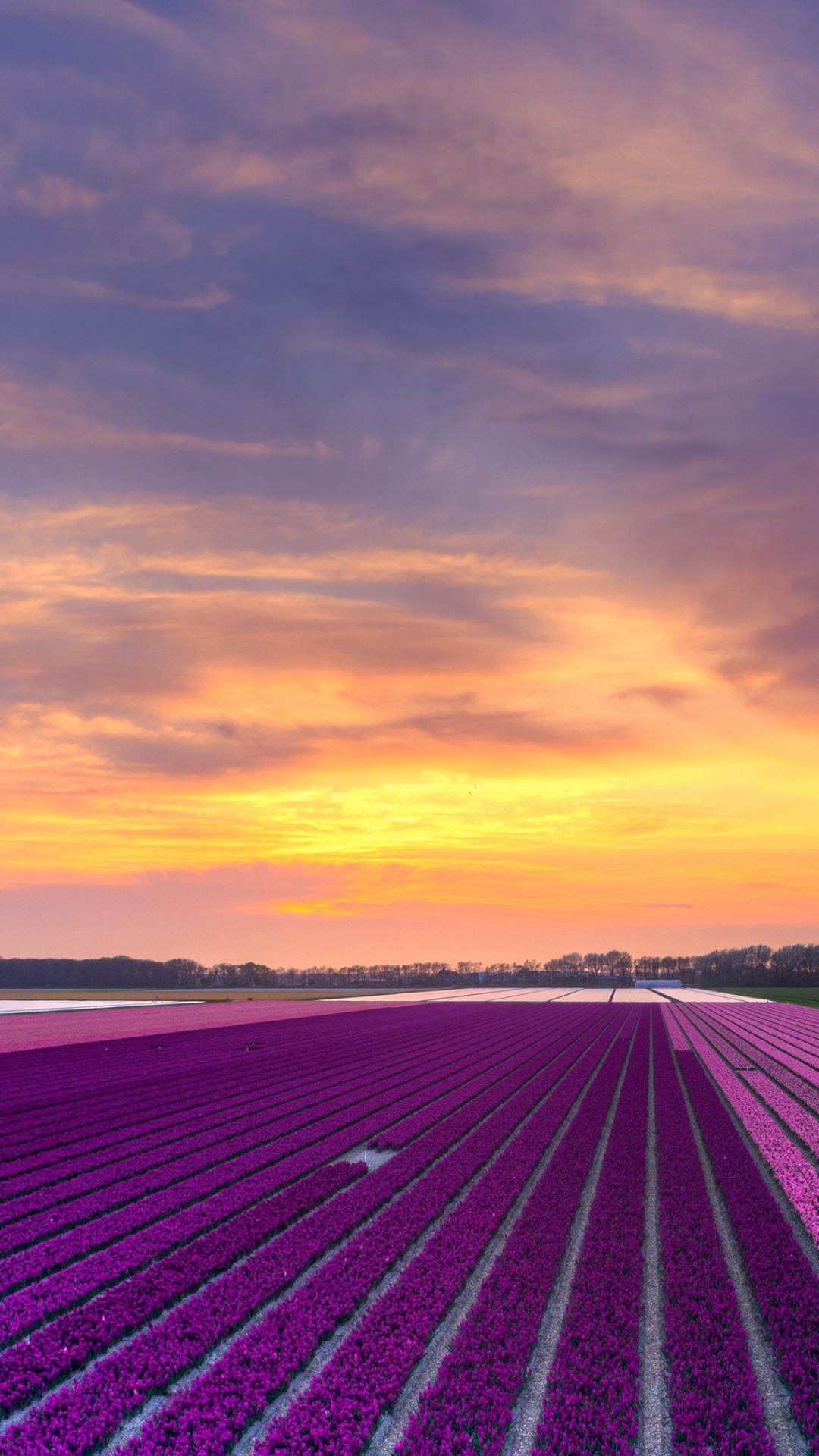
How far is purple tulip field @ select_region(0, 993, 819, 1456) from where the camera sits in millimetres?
7422

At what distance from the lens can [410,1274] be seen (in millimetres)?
10508

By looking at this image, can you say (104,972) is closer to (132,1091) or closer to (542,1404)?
(132,1091)

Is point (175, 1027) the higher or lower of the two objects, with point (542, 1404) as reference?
lower

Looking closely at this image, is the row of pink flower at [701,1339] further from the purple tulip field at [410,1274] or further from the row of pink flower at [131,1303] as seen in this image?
the row of pink flower at [131,1303]

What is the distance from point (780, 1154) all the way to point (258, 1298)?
11.1m

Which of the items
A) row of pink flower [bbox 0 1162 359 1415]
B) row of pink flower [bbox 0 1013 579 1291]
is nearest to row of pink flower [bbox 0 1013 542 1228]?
row of pink flower [bbox 0 1013 579 1291]

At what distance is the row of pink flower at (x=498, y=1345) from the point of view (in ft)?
23.4

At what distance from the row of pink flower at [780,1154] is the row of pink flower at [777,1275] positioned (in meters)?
0.34

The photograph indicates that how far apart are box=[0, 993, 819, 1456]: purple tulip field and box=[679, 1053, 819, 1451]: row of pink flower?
1.7 inches

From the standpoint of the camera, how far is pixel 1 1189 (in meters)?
14.3

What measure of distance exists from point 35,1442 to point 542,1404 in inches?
168

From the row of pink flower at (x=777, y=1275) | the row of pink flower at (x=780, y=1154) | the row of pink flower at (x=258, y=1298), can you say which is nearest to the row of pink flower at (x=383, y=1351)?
the row of pink flower at (x=258, y=1298)

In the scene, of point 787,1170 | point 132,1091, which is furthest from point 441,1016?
point 787,1170

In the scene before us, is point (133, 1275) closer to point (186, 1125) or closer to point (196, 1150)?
point (196, 1150)
